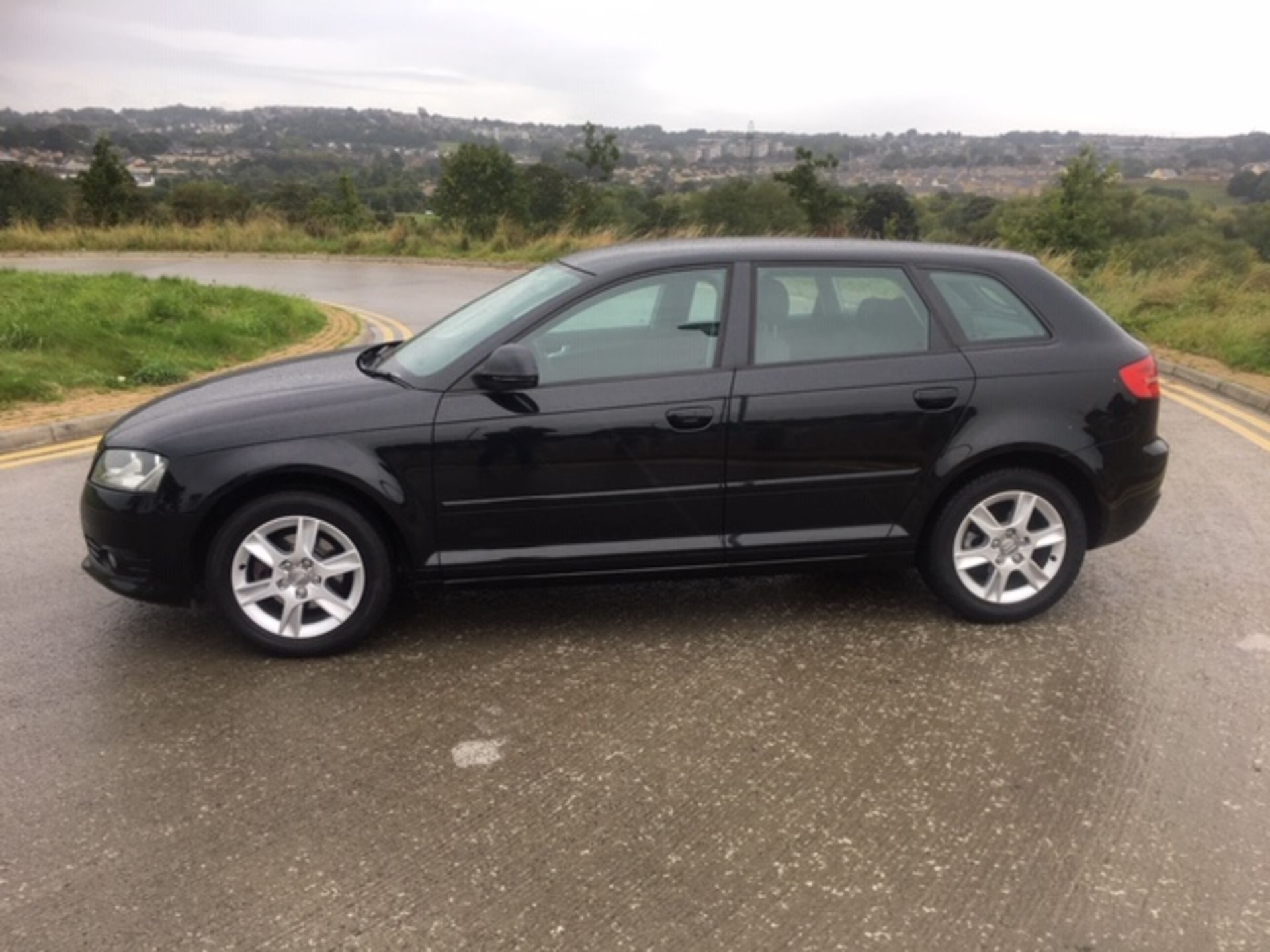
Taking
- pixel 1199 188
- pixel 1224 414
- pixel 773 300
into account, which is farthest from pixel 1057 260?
pixel 1199 188

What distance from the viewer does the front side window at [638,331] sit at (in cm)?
467

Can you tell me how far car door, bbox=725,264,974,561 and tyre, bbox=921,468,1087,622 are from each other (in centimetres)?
25

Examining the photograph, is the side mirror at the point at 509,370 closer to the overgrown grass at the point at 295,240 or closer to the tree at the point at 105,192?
the overgrown grass at the point at 295,240

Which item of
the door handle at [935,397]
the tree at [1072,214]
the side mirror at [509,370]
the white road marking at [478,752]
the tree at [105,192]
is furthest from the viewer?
the tree at [1072,214]

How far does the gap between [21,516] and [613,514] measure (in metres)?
3.96

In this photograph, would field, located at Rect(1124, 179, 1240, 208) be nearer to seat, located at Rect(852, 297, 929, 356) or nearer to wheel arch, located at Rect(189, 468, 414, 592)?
seat, located at Rect(852, 297, 929, 356)

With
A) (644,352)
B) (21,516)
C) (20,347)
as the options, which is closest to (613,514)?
(644,352)

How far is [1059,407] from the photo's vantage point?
4.86 m

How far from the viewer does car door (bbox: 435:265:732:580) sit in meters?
4.54

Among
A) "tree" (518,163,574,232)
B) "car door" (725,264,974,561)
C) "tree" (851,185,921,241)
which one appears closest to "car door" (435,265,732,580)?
"car door" (725,264,974,561)

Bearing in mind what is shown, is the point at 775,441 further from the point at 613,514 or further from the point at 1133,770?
the point at 1133,770

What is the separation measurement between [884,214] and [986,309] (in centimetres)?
2515

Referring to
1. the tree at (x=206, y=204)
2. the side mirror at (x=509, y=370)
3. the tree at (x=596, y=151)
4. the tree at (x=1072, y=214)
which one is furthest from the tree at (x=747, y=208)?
the side mirror at (x=509, y=370)

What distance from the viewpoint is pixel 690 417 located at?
4.61 m
